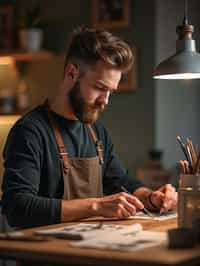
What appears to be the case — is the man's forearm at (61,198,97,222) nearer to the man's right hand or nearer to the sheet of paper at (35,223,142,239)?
the man's right hand

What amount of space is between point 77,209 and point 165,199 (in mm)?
456

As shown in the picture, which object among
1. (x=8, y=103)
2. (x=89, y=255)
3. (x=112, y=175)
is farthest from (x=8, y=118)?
(x=89, y=255)

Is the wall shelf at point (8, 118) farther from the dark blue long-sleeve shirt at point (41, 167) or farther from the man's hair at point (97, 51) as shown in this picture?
the man's hair at point (97, 51)

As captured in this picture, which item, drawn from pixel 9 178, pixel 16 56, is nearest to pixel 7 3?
pixel 16 56

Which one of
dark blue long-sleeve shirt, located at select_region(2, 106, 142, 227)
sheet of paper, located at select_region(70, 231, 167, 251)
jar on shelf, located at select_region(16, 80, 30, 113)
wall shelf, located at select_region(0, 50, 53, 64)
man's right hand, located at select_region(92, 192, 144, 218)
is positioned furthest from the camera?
jar on shelf, located at select_region(16, 80, 30, 113)

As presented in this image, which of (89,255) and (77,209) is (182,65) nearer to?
(77,209)

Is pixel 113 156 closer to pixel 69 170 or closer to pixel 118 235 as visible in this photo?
pixel 69 170

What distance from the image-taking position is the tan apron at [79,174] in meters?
2.93

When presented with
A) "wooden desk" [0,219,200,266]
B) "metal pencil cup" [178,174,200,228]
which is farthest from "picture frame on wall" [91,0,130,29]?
"wooden desk" [0,219,200,266]

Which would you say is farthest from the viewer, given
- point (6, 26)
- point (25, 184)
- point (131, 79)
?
point (6, 26)

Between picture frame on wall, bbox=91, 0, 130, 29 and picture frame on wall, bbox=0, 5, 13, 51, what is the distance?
0.73 meters

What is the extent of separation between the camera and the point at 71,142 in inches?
119

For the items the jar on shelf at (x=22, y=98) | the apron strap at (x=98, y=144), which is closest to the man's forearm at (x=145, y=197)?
the apron strap at (x=98, y=144)

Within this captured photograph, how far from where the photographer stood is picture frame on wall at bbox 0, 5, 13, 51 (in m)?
5.68
